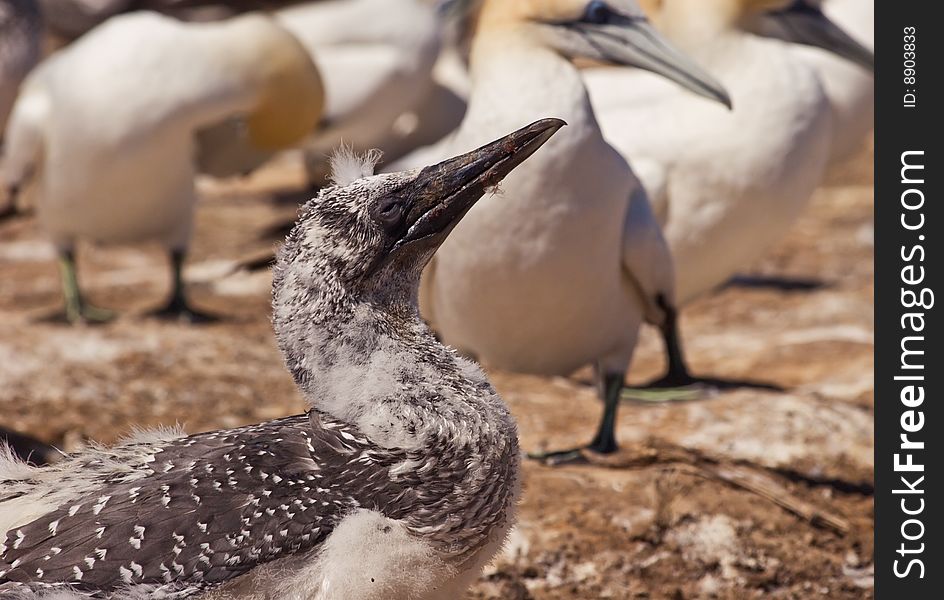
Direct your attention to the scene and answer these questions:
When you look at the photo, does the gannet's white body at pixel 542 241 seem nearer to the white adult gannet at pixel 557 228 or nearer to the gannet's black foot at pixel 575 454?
the white adult gannet at pixel 557 228

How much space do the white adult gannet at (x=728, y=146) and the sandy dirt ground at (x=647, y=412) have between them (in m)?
0.78

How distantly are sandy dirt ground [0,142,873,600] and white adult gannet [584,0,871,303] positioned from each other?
2.57 ft

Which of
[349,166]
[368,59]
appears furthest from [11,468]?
[368,59]

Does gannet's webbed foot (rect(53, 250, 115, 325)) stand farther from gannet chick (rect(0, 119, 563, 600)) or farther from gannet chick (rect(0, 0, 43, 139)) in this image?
gannet chick (rect(0, 119, 563, 600))

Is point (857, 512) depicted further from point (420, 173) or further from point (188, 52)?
point (188, 52)

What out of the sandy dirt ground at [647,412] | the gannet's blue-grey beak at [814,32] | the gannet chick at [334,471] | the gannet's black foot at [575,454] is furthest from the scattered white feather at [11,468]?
the gannet's blue-grey beak at [814,32]

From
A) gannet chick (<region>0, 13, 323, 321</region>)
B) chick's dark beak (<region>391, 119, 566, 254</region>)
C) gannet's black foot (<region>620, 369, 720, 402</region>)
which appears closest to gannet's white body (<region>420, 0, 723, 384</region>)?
gannet's black foot (<region>620, 369, 720, 402</region>)

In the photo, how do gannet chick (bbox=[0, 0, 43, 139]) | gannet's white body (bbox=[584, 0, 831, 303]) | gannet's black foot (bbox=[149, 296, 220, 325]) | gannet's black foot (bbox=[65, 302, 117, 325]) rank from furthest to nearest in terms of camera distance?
gannet chick (bbox=[0, 0, 43, 139]), gannet's black foot (bbox=[149, 296, 220, 325]), gannet's black foot (bbox=[65, 302, 117, 325]), gannet's white body (bbox=[584, 0, 831, 303])

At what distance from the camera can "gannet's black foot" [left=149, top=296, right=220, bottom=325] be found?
8570 millimetres

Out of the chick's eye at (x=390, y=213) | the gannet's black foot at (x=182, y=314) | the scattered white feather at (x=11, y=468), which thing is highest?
the chick's eye at (x=390, y=213)

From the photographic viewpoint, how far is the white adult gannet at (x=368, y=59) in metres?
11.0

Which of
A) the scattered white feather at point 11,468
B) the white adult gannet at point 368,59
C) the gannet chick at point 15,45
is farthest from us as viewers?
the white adult gannet at point 368,59

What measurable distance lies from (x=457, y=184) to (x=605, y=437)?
2.42 meters

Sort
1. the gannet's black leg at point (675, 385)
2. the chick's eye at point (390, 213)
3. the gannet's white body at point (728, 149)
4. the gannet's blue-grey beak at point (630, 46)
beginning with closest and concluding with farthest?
the chick's eye at point (390, 213), the gannet's blue-grey beak at point (630, 46), the gannet's black leg at point (675, 385), the gannet's white body at point (728, 149)
